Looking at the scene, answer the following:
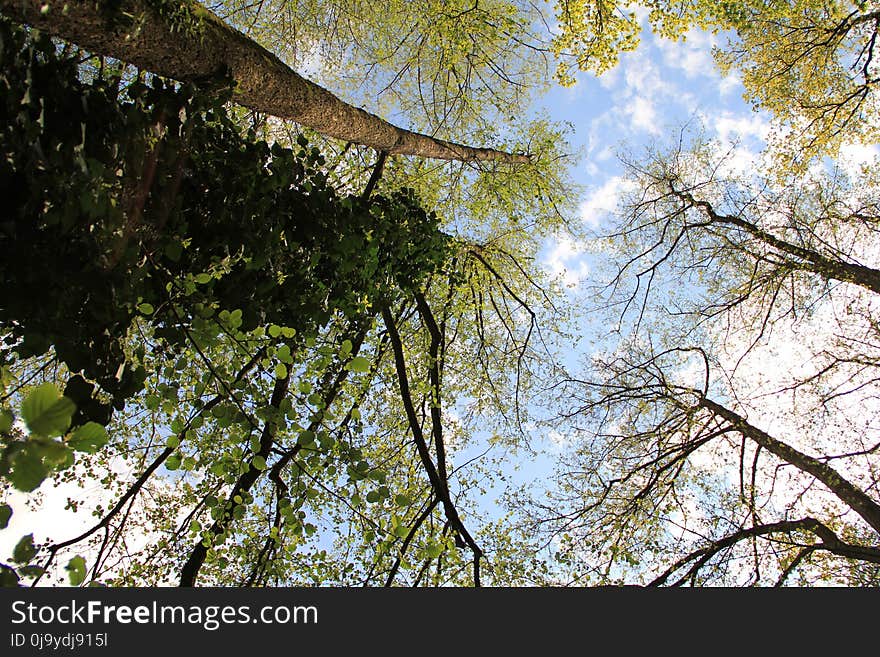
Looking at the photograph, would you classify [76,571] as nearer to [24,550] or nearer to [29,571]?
[29,571]

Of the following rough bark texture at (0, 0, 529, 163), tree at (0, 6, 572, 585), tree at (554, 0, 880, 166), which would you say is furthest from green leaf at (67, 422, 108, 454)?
tree at (554, 0, 880, 166)

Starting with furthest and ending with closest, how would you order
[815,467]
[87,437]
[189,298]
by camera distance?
[815,467] < [189,298] < [87,437]

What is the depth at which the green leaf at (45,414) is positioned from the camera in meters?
0.58

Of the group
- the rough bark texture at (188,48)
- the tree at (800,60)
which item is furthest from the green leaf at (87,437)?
the tree at (800,60)

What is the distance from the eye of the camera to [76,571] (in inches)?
35.3

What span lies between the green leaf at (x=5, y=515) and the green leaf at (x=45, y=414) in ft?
0.92

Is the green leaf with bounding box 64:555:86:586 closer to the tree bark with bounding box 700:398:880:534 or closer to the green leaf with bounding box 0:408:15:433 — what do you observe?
the green leaf with bounding box 0:408:15:433

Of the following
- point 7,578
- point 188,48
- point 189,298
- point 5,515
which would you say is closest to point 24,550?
point 5,515

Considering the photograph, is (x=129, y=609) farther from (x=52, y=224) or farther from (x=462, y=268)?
(x=462, y=268)

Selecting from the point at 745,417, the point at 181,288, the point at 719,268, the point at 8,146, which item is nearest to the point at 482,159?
the point at 719,268

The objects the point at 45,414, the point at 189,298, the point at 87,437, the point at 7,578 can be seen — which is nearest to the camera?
the point at 45,414

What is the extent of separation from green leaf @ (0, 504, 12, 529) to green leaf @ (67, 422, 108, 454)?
0.13m

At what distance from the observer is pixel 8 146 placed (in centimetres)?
196

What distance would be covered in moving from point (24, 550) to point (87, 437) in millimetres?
180
